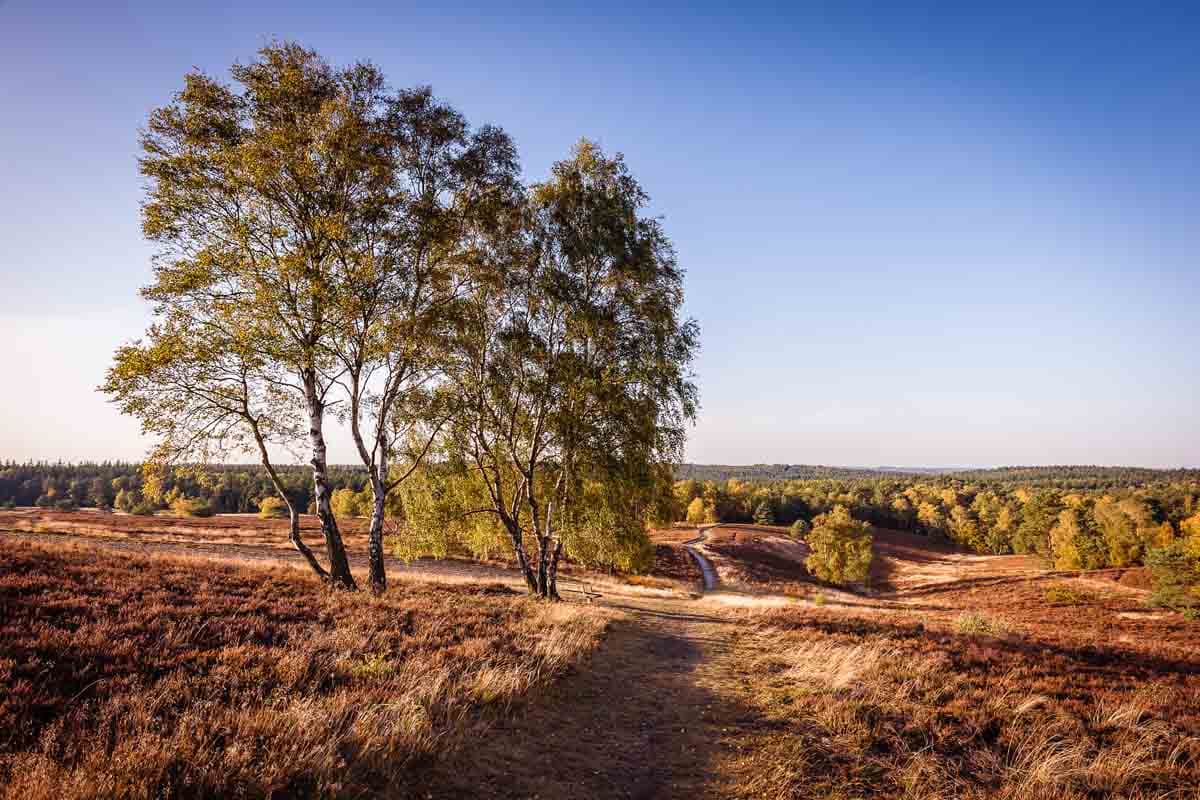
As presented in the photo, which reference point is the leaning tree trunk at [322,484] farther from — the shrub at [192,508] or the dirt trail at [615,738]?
the shrub at [192,508]

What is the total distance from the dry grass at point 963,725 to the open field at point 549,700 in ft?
0.15

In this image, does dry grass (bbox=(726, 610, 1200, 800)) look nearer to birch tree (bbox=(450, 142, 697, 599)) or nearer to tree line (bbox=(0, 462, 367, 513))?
birch tree (bbox=(450, 142, 697, 599))

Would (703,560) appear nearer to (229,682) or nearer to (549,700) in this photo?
(549,700)

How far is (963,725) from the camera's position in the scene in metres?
7.95

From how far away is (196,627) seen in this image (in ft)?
28.8

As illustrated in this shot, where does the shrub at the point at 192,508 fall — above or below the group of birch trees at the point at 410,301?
below

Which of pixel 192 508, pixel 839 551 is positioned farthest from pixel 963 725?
pixel 192 508

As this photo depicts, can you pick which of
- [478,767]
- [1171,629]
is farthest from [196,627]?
[1171,629]

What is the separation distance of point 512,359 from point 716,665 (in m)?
11.7

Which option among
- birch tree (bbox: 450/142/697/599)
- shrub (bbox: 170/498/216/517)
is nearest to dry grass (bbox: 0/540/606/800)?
birch tree (bbox: 450/142/697/599)

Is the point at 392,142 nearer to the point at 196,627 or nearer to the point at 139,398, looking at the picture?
the point at 139,398

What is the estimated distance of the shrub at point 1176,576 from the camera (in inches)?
1623

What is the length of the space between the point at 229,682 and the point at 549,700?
14.8 ft

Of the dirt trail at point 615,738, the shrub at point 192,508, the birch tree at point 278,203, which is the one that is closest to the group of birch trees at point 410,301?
the birch tree at point 278,203
